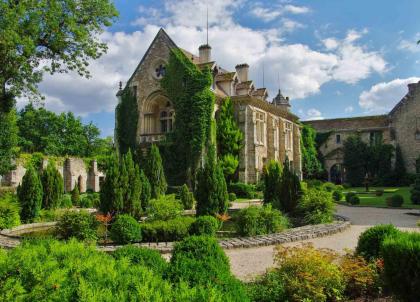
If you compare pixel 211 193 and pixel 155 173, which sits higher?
pixel 155 173

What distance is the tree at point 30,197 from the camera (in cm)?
1705

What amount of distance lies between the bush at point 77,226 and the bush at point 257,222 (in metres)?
4.72

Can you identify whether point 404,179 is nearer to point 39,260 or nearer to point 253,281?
point 253,281

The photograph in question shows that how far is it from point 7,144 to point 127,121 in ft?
35.0

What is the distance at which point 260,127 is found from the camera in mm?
37031

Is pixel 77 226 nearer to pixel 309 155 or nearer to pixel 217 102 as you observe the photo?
pixel 217 102

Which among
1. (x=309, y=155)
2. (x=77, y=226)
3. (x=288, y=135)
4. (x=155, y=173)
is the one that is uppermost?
(x=288, y=135)

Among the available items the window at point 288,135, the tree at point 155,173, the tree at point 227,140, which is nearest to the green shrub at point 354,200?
the tree at point 227,140

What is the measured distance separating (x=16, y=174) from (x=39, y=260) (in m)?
33.2

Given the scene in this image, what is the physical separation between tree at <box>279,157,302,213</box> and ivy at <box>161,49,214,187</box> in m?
12.4

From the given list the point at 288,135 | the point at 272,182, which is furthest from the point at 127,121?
the point at 288,135

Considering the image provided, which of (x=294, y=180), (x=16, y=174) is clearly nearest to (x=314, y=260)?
(x=294, y=180)

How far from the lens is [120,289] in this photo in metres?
3.62

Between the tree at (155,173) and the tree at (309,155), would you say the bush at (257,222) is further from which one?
the tree at (309,155)
